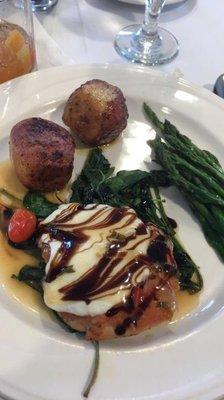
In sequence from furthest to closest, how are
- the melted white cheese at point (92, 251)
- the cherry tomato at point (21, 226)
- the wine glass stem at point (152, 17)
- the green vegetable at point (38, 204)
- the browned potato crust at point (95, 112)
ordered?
1. the wine glass stem at point (152, 17)
2. the browned potato crust at point (95, 112)
3. the green vegetable at point (38, 204)
4. the cherry tomato at point (21, 226)
5. the melted white cheese at point (92, 251)

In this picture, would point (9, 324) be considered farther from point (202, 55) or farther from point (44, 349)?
point (202, 55)

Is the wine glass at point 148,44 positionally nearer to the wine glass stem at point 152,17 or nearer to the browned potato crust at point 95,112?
the wine glass stem at point 152,17

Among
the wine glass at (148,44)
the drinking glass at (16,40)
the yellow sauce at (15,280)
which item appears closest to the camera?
the yellow sauce at (15,280)

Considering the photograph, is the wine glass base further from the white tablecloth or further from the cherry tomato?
the cherry tomato

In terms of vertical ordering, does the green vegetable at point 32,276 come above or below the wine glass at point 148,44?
below

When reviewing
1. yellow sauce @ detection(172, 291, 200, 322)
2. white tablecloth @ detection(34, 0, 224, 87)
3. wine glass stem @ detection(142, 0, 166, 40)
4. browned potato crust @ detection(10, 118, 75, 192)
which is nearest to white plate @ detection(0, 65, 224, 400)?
yellow sauce @ detection(172, 291, 200, 322)

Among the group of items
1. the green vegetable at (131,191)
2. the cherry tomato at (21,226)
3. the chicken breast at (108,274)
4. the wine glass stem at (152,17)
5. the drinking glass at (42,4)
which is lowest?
the cherry tomato at (21,226)

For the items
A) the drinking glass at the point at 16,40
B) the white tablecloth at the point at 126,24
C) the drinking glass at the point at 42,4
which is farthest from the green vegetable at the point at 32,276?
the drinking glass at the point at 42,4

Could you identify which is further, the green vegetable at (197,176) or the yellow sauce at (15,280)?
the green vegetable at (197,176)
